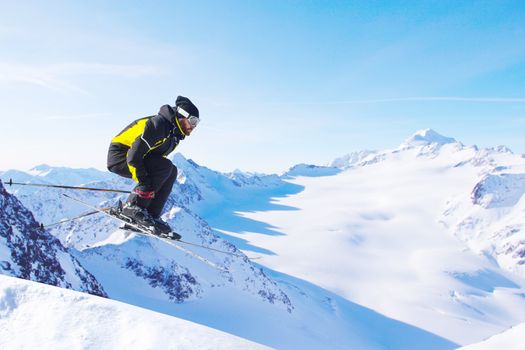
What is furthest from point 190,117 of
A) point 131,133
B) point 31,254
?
point 31,254

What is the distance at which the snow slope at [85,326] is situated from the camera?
16.0 feet

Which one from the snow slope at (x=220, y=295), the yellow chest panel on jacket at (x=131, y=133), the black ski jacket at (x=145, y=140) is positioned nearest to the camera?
the black ski jacket at (x=145, y=140)

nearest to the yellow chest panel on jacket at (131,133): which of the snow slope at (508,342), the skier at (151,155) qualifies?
the skier at (151,155)

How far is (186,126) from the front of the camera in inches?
291

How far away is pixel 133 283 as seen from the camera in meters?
58.2

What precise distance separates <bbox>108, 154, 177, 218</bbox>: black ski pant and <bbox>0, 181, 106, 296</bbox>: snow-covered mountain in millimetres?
17938

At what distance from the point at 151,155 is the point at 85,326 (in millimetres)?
3621

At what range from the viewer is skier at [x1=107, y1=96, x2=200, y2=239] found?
723cm

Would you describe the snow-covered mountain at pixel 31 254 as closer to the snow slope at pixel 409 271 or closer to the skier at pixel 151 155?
the skier at pixel 151 155

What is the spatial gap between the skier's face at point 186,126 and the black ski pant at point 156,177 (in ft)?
2.92

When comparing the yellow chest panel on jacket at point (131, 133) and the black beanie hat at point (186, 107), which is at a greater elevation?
the black beanie hat at point (186, 107)

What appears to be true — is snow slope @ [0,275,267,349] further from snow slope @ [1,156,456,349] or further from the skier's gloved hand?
snow slope @ [1,156,456,349]

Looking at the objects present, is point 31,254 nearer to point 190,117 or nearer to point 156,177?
point 156,177

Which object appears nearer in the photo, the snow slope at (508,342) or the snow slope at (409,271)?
the snow slope at (508,342)
